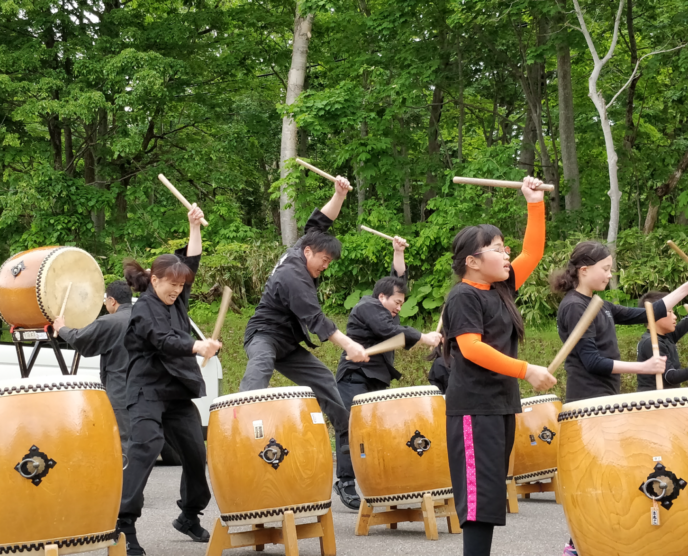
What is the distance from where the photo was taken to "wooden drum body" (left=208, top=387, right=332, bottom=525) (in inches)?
172

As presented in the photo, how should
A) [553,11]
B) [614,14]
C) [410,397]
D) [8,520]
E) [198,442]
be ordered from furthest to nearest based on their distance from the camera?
[614,14]
[553,11]
[410,397]
[198,442]
[8,520]

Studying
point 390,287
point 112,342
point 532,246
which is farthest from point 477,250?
point 112,342

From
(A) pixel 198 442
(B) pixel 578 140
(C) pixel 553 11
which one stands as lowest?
(A) pixel 198 442

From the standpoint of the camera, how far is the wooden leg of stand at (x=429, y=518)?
511cm

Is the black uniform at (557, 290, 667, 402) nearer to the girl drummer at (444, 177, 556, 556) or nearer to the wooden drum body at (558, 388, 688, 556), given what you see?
the girl drummer at (444, 177, 556, 556)

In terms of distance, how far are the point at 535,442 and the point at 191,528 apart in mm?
2670

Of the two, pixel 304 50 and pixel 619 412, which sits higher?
pixel 304 50

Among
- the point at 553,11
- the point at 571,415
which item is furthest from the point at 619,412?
the point at 553,11

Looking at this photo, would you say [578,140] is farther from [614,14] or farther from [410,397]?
[410,397]

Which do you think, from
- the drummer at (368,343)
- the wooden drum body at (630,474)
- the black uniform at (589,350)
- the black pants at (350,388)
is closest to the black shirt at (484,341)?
the wooden drum body at (630,474)

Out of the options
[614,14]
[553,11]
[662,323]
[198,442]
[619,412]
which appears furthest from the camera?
[614,14]

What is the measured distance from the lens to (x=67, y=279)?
6.59m

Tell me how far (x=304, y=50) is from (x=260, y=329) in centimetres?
1109

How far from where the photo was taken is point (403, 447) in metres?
5.21
